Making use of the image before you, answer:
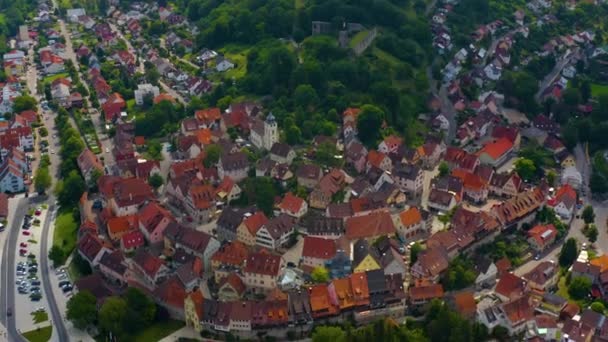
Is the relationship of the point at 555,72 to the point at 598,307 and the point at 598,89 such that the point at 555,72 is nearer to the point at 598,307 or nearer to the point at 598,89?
the point at 598,89

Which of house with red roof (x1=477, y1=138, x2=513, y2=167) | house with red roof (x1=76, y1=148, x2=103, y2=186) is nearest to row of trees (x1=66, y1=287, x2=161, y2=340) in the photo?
house with red roof (x1=76, y1=148, x2=103, y2=186)

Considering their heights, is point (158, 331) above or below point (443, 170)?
below

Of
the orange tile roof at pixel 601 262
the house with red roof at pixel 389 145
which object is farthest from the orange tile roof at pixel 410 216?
the house with red roof at pixel 389 145

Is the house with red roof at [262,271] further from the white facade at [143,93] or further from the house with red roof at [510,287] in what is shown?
the white facade at [143,93]

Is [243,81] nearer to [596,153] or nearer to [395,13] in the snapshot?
[395,13]

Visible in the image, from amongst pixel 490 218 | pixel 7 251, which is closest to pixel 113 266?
pixel 7 251

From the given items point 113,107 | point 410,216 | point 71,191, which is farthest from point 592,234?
point 113,107

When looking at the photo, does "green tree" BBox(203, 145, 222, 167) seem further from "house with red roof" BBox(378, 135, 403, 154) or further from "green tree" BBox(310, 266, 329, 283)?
"green tree" BBox(310, 266, 329, 283)
